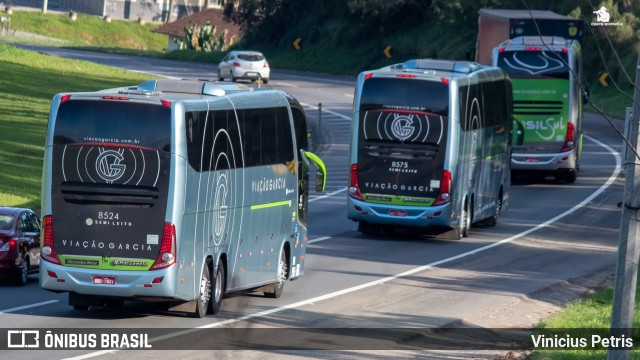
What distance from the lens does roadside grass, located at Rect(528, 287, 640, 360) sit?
15.0m

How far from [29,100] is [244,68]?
14909mm

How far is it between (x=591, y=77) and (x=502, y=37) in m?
25.8

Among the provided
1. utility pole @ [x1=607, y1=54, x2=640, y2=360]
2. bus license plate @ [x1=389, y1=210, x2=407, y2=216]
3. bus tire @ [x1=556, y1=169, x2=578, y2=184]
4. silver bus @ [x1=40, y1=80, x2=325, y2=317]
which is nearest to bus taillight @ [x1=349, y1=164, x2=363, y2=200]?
bus license plate @ [x1=389, y1=210, x2=407, y2=216]

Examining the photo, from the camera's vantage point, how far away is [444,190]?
88.7 feet

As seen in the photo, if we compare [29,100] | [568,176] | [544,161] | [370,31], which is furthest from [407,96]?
[370,31]

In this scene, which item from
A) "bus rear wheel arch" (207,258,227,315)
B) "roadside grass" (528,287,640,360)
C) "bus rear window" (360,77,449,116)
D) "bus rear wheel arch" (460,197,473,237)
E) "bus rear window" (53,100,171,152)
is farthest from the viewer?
"bus rear wheel arch" (460,197,473,237)

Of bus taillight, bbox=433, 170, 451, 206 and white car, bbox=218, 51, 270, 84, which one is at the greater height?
bus taillight, bbox=433, 170, 451, 206

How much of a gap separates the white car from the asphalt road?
1066 inches

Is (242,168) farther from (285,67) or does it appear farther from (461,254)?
(285,67)

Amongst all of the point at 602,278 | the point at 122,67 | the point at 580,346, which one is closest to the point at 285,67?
the point at 122,67

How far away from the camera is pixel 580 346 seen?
1562 centimetres

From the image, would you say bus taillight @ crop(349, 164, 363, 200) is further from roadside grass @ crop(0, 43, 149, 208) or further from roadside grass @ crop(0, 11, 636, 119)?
roadside grass @ crop(0, 11, 636, 119)

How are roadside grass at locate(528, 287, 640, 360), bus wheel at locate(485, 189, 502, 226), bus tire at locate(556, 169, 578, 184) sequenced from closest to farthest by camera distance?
1. roadside grass at locate(528, 287, 640, 360)
2. bus wheel at locate(485, 189, 502, 226)
3. bus tire at locate(556, 169, 578, 184)

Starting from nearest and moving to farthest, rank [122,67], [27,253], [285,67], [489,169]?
[27,253]
[489,169]
[122,67]
[285,67]
